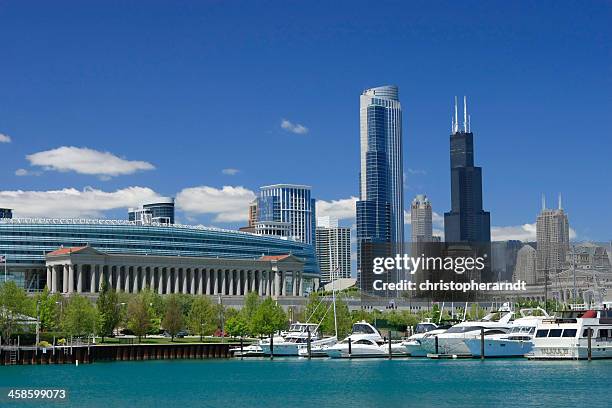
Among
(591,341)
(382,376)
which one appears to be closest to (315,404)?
(382,376)

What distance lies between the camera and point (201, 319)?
18700 cm

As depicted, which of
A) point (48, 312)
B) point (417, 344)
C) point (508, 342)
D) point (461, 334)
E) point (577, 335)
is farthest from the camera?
point (48, 312)

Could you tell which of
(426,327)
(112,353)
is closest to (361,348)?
(426,327)

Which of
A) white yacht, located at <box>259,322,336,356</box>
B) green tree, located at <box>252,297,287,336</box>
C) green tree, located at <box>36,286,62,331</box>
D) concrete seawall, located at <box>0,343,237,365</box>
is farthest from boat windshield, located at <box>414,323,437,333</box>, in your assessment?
green tree, located at <box>36,286,62,331</box>

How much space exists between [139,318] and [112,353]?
2118 centimetres

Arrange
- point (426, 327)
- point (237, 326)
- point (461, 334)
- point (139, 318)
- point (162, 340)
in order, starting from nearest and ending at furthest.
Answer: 1. point (461, 334)
2. point (426, 327)
3. point (139, 318)
4. point (162, 340)
5. point (237, 326)

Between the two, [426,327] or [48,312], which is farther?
[48,312]

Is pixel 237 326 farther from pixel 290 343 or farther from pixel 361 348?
pixel 361 348

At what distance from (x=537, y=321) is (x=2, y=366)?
67.8 meters

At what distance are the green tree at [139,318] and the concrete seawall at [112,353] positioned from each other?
13.1 m

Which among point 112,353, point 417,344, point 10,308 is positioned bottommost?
point 112,353

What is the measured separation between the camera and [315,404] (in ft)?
300

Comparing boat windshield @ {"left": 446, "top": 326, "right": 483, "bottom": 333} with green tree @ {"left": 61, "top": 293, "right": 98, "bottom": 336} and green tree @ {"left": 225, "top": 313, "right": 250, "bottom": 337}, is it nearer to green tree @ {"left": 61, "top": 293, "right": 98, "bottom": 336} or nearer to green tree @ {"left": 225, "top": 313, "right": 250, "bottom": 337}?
green tree @ {"left": 225, "top": 313, "right": 250, "bottom": 337}

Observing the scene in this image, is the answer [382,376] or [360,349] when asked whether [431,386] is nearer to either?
[382,376]
